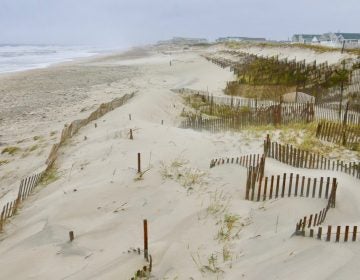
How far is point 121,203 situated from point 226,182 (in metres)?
2.12

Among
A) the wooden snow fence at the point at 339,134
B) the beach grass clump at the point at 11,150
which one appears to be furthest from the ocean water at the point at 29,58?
the wooden snow fence at the point at 339,134

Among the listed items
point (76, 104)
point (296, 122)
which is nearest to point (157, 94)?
point (76, 104)

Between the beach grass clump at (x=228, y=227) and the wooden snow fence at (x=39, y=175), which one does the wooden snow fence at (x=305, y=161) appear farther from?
the wooden snow fence at (x=39, y=175)

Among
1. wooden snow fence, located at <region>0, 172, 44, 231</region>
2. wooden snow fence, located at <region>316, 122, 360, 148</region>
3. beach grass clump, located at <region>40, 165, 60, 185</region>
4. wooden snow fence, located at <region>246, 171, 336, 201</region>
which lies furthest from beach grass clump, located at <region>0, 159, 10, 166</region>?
wooden snow fence, located at <region>316, 122, 360, 148</region>

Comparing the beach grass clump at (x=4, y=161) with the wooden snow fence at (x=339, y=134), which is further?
the beach grass clump at (x=4, y=161)

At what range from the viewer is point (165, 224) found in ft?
21.6

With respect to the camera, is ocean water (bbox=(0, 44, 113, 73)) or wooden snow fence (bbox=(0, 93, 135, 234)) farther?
ocean water (bbox=(0, 44, 113, 73))

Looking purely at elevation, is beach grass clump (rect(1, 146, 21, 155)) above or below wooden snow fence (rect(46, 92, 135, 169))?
below

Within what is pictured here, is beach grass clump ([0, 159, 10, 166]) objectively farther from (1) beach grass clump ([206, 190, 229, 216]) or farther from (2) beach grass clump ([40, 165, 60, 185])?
(1) beach grass clump ([206, 190, 229, 216])

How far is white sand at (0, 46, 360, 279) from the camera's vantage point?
5.13 m

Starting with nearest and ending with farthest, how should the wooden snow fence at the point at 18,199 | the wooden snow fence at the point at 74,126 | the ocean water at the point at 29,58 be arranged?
the wooden snow fence at the point at 18,199 → the wooden snow fence at the point at 74,126 → the ocean water at the point at 29,58

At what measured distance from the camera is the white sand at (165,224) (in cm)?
513

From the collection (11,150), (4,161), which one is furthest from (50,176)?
(11,150)

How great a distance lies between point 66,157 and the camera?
35.1 ft
